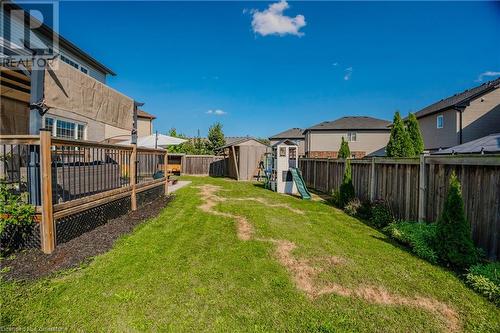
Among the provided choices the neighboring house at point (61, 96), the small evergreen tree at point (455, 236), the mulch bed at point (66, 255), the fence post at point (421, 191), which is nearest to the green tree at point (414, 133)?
the fence post at point (421, 191)

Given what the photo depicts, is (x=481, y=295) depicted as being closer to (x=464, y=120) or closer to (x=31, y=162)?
(x=31, y=162)

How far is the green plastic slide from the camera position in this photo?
9.89 meters

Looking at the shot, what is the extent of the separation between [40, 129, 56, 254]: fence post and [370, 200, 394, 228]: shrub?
664 cm

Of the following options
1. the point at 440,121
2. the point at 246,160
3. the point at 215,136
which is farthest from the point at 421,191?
the point at 215,136

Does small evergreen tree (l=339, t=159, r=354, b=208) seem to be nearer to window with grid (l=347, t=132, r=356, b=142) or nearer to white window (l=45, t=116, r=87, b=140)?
white window (l=45, t=116, r=87, b=140)

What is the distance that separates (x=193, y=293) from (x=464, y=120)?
68.6 ft

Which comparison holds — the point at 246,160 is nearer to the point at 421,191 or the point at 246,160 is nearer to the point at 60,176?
the point at 421,191

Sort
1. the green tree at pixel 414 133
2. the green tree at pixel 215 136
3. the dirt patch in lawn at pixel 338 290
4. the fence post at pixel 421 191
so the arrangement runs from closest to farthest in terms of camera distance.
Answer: the dirt patch in lawn at pixel 338 290 → the fence post at pixel 421 191 → the green tree at pixel 414 133 → the green tree at pixel 215 136

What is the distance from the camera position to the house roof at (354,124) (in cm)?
3028

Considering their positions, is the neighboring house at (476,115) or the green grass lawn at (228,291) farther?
the neighboring house at (476,115)

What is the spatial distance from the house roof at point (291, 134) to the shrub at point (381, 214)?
35047 mm

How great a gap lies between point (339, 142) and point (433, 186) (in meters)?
27.0

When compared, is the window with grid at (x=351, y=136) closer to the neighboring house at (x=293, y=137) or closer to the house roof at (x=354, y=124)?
the house roof at (x=354, y=124)

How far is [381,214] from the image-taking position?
6.37m
